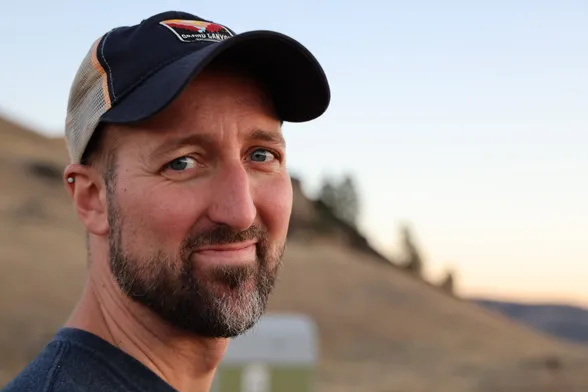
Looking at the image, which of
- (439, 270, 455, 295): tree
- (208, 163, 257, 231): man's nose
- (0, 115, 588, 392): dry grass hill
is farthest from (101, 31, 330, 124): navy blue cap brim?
(439, 270, 455, 295): tree

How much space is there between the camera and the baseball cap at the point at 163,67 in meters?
1.90

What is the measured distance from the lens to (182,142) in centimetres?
197

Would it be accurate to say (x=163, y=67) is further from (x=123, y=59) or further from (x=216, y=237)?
(x=216, y=237)

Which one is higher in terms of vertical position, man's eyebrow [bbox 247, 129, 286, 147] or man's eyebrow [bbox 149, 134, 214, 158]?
man's eyebrow [bbox 149, 134, 214, 158]

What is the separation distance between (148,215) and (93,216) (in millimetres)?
200

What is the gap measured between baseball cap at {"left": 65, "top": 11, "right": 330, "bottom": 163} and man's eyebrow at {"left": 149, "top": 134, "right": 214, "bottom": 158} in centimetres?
10

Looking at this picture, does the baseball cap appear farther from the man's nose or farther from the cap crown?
the man's nose

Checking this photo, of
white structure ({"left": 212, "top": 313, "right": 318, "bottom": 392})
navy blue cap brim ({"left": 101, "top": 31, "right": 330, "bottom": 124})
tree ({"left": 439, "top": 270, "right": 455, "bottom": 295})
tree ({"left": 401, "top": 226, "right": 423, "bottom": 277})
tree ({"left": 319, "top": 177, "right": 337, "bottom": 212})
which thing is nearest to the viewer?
navy blue cap brim ({"left": 101, "top": 31, "right": 330, "bottom": 124})

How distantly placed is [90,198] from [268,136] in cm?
43

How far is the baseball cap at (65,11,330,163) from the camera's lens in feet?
6.23

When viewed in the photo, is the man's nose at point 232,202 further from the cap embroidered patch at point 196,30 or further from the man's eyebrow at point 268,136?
the cap embroidered patch at point 196,30

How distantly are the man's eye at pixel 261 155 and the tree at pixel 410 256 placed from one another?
55110 mm

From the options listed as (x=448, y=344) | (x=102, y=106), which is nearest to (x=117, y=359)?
(x=102, y=106)

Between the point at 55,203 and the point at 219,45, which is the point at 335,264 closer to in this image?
the point at 55,203
